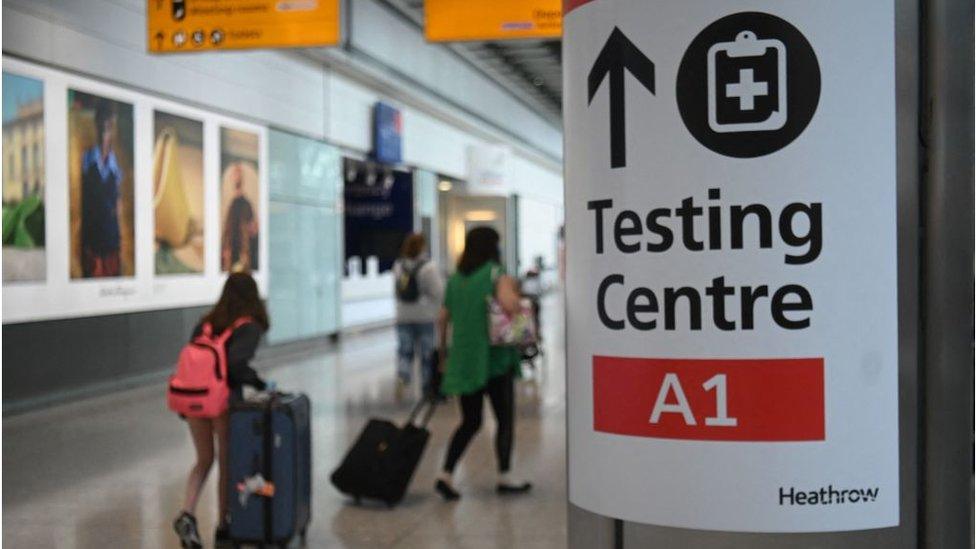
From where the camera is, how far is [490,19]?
10109 millimetres

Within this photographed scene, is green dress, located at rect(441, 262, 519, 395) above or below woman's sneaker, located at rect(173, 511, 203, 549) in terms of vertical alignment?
above

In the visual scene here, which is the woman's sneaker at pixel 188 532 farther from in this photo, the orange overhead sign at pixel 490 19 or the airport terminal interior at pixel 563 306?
the orange overhead sign at pixel 490 19

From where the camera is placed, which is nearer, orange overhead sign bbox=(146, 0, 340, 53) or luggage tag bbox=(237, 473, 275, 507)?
luggage tag bbox=(237, 473, 275, 507)

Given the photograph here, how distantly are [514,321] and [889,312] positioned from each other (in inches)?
181

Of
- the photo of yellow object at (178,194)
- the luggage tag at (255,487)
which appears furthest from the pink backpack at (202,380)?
the photo of yellow object at (178,194)

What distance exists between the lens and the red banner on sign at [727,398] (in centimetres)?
250

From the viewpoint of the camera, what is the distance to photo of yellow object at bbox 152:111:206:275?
574 inches

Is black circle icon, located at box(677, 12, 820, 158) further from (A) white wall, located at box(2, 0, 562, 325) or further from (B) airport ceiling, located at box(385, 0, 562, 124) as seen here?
(B) airport ceiling, located at box(385, 0, 562, 124)

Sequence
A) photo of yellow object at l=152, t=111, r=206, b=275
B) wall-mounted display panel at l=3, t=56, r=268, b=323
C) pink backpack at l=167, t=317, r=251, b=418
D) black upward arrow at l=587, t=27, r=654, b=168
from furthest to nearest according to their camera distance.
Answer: photo of yellow object at l=152, t=111, r=206, b=275 → wall-mounted display panel at l=3, t=56, r=268, b=323 → pink backpack at l=167, t=317, r=251, b=418 → black upward arrow at l=587, t=27, r=654, b=168

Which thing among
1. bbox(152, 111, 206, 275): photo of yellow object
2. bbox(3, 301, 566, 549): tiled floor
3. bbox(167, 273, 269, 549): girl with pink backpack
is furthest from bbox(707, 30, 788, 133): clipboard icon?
bbox(152, 111, 206, 275): photo of yellow object

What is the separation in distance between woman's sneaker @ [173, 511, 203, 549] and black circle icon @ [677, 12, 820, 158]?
14.1 feet

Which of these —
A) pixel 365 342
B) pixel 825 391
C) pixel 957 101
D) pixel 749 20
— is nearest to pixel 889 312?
pixel 825 391

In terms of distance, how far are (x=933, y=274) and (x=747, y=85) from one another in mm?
565

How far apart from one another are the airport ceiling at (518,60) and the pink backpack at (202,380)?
1636 centimetres
